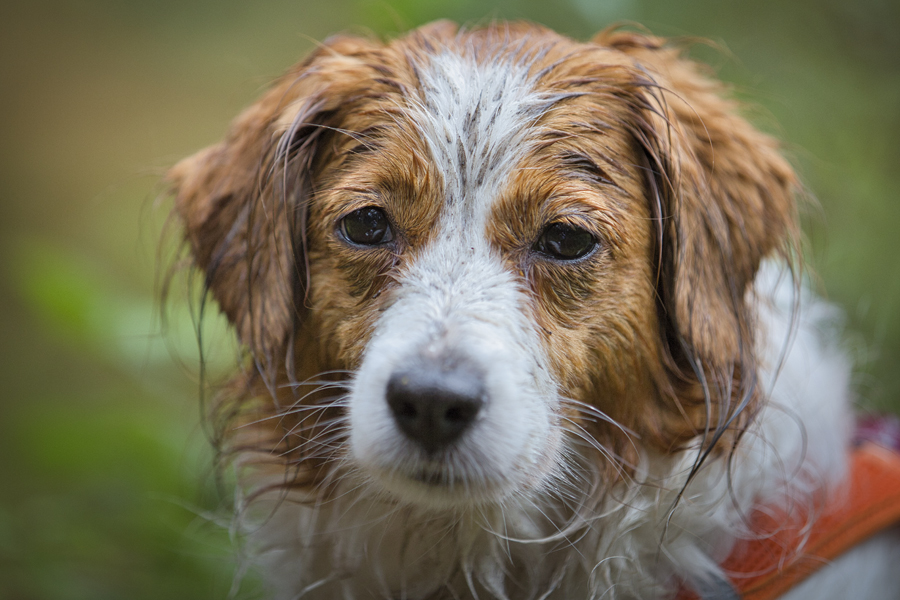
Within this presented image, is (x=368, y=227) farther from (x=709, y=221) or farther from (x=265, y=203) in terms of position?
(x=709, y=221)

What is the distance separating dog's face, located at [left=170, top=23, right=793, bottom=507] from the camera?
157 centimetres

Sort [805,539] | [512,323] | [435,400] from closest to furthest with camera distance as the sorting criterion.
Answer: [435,400]
[512,323]
[805,539]

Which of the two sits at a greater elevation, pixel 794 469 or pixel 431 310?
pixel 431 310

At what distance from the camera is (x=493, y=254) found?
1.69 metres

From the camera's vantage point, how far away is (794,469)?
2.09 m

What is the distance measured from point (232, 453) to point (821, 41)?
329cm

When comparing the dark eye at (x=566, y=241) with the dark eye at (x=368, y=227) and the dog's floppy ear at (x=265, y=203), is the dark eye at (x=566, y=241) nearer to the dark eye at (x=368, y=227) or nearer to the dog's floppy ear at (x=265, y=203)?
the dark eye at (x=368, y=227)

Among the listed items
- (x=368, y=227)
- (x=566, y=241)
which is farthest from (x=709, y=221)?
(x=368, y=227)

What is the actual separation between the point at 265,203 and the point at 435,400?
2.71 feet

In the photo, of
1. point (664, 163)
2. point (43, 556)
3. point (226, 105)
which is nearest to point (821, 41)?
point (664, 163)

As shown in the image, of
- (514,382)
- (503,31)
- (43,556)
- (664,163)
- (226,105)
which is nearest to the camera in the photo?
(514,382)

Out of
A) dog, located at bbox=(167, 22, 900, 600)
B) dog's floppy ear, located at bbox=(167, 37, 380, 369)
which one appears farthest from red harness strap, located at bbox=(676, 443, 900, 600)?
dog's floppy ear, located at bbox=(167, 37, 380, 369)

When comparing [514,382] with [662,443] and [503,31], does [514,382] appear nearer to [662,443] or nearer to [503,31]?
[662,443]

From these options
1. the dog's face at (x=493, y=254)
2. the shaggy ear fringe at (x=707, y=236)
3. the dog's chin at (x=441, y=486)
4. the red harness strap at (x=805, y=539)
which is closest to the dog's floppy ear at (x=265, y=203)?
the dog's face at (x=493, y=254)
